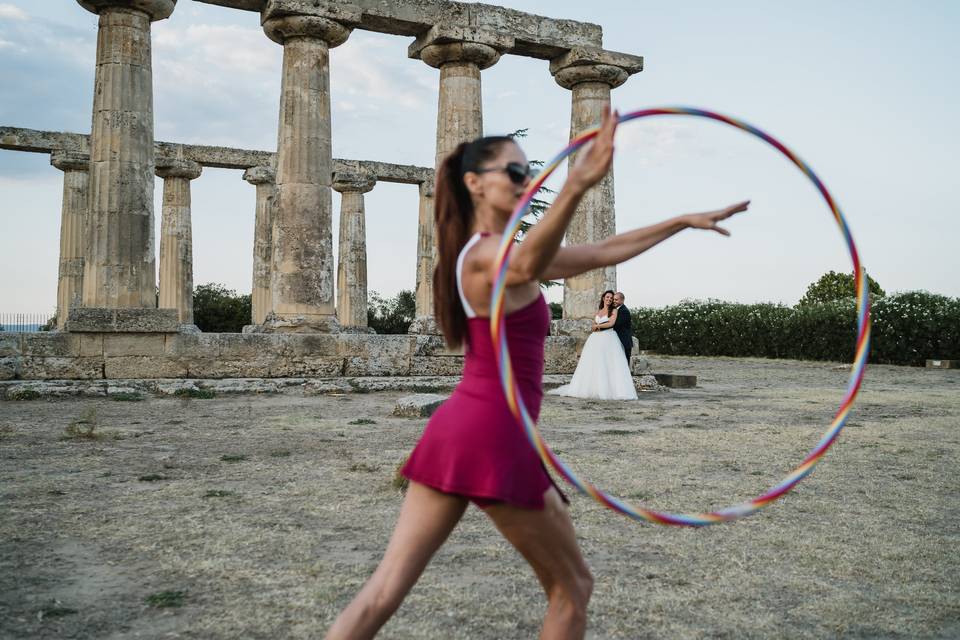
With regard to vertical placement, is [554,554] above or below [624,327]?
below

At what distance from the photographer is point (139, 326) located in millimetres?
14930

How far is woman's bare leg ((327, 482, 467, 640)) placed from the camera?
8.61ft

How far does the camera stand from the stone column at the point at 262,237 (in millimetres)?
27203

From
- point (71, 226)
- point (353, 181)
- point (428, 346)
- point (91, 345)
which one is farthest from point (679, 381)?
point (71, 226)

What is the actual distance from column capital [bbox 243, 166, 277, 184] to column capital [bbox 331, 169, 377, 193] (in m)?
2.02

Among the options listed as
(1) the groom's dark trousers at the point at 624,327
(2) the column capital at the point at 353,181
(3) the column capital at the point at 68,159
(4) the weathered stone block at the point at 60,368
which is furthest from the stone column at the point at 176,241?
(1) the groom's dark trousers at the point at 624,327

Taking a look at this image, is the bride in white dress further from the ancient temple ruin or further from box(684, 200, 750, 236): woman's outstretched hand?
box(684, 200, 750, 236): woman's outstretched hand

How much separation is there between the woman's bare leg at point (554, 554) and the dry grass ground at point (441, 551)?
4.04ft

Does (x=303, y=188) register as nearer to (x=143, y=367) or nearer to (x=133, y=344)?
(x=133, y=344)

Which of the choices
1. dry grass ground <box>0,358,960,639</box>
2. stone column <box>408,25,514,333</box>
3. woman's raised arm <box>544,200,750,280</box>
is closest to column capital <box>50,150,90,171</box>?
stone column <box>408,25,514,333</box>

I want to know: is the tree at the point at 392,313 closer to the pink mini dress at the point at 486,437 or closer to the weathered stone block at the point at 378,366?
the weathered stone block at the point at 378,366

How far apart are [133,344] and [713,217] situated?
1379 centimetres

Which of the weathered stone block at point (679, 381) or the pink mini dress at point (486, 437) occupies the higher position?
the pink mini dress at point (486, 437)

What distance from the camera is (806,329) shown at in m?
33.4
